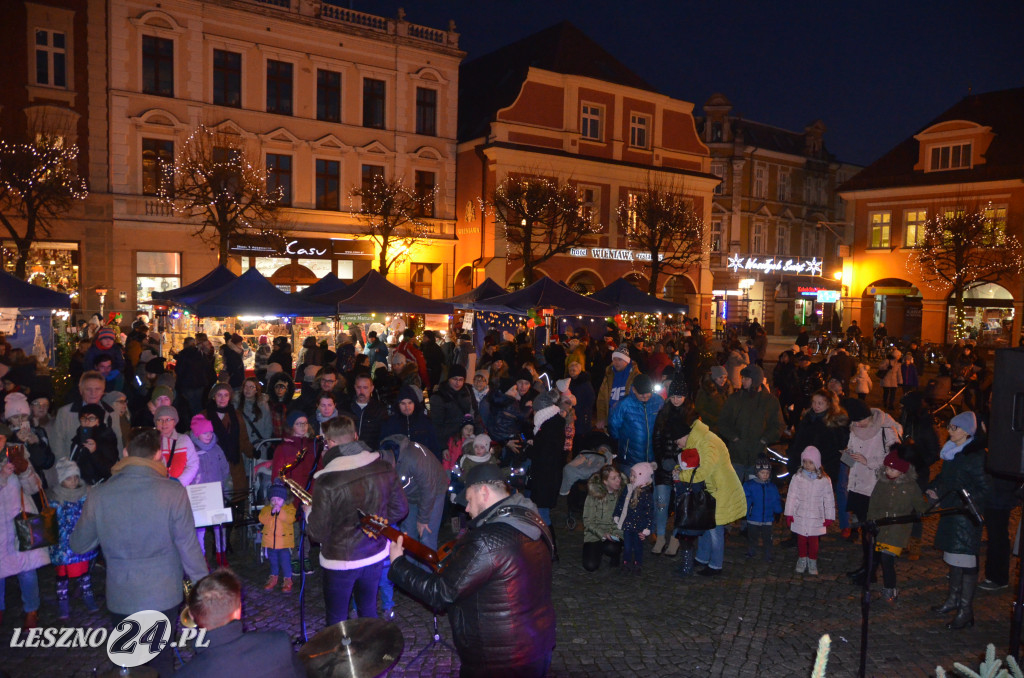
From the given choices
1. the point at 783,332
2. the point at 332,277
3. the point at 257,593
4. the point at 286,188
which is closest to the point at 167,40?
the point at 286,188

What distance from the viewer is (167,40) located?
23641mm

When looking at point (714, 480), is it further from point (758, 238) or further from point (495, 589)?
point (758, 238)

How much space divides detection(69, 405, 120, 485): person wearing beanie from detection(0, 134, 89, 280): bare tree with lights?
17034mm

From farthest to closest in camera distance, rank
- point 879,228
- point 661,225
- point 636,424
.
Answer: point 879,228 → point 661,225 → point 636,424

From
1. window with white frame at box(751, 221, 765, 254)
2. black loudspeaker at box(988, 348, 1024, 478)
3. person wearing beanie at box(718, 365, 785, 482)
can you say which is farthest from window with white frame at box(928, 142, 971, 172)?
black loudspeaker at box(988, 348, 1024, 478)

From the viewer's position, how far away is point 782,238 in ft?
A: 145

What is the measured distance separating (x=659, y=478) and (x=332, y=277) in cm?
1111

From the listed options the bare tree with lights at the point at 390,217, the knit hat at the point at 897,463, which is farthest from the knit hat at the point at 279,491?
the bare tree with lights at the point at 390,217

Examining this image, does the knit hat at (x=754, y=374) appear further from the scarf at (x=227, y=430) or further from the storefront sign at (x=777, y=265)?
the storefront sign at (x=777, y=265)

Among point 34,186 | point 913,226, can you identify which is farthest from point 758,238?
point 34,186

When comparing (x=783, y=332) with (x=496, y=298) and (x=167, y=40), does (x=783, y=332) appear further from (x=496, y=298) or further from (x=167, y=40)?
(x=167, y=40)

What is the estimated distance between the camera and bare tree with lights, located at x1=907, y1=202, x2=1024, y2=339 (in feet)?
94.4

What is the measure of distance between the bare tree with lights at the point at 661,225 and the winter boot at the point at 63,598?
81.8 feet

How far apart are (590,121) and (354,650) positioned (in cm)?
3008
